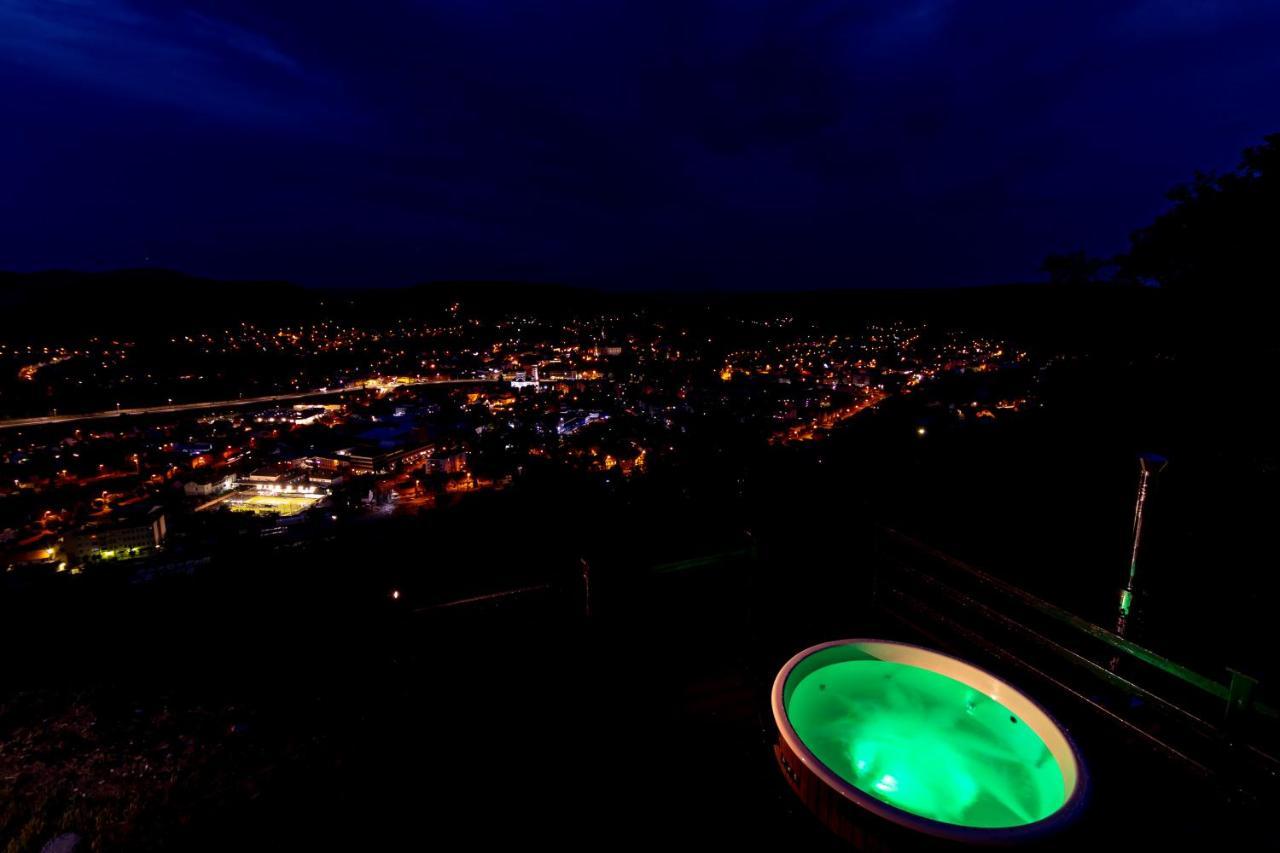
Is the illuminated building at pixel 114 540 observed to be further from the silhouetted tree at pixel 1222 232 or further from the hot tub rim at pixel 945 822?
the silhouetted tree at pixel 1222 232

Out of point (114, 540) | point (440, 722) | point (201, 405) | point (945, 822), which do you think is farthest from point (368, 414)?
point (945, 822)

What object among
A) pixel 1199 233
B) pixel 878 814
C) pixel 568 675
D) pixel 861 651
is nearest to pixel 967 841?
pixel 878 814

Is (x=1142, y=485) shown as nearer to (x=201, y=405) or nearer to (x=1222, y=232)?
(x=1222, y=232)

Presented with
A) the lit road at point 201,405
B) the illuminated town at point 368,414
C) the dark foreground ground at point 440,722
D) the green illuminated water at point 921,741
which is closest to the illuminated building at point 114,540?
the illuminated town at point 368,414

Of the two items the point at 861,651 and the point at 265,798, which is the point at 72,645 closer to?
the point at 265,798

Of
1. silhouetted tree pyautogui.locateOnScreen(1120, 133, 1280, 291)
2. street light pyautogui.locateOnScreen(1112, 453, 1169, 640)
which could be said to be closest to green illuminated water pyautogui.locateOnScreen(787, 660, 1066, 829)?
street light pyautogui.locateOnScreen(1112, 453, 1169, 640)
